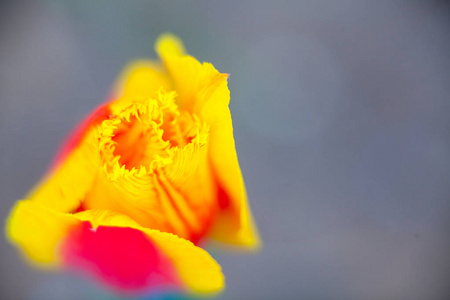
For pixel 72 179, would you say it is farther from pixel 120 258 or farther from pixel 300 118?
pixel 300 118

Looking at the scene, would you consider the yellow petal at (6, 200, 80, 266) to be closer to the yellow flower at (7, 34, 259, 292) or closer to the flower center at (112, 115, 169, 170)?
the yellow flower at (7, 34, 259, 292)

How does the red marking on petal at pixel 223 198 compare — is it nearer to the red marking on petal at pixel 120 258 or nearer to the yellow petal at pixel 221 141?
the yellow petal at pixel 221 141

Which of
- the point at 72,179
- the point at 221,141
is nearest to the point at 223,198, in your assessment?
the point at 221,141

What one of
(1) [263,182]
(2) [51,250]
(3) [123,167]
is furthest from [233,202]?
(2) [51,250]

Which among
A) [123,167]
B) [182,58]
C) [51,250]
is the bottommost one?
[51,250]

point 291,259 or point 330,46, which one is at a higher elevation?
point 330,46

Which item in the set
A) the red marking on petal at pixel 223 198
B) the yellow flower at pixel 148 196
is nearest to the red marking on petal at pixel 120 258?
the yellow flower at pixel 148 196

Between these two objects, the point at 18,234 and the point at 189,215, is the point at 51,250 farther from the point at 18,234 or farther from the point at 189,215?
the point at 189,215
